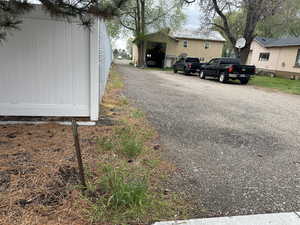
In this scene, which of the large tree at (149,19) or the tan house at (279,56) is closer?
the tan house at (279,56)

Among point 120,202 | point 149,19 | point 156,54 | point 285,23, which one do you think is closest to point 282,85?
point 120,202

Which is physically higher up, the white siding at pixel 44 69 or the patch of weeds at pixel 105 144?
the white siding at pixel 44 69

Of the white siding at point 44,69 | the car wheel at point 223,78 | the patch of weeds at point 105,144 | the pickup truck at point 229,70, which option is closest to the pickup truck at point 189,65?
the pickup truck at point 229,70

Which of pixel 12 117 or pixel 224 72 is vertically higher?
pixel 224 72

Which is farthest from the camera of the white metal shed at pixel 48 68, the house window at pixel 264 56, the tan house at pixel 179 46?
the tan house at pixel 179 46

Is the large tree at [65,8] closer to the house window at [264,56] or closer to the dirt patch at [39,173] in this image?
the dirt patch at [39,173]

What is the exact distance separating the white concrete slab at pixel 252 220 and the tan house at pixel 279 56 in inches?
813

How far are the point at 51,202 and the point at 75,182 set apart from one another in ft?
1.03

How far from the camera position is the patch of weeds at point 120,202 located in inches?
66.4

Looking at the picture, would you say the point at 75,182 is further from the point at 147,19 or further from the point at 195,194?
the point at 147,19

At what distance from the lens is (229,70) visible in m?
12.2

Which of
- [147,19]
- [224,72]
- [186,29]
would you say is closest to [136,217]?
[224,72]

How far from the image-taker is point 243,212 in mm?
1866

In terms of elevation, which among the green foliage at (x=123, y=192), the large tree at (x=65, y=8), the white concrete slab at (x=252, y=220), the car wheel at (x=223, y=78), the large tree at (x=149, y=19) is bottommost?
the white concrete slab at (x=252, y=220)
